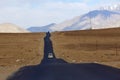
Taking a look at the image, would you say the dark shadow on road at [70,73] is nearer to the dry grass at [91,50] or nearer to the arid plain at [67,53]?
the arid plain at [67,53]

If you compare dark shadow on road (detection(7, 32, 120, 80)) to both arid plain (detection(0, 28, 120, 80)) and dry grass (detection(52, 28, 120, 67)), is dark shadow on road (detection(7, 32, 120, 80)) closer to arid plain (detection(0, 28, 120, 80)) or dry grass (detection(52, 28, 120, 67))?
arid plain (detection(0, 28, 120, 80))

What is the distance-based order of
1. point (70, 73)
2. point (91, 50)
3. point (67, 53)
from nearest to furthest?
point (70, 73) → point (67, 53) → point (91, 50)

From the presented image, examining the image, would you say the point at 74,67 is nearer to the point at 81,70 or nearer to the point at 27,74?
the point at 81,70

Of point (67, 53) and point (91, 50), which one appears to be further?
point (91, 50)

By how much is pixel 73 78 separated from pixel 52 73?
1.42 metres

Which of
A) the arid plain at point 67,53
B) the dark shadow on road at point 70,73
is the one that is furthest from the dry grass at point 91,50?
the dark shadow on road at point 70,73

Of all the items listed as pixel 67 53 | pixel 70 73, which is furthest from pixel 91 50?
pixel 70 73

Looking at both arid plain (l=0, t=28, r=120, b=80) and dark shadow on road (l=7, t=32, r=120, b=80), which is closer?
dark shadow on road (l=7, t=32, r=120, b=80)

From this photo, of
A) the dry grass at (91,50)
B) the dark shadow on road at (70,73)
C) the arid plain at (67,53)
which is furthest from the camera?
the dry grass at (91,50)

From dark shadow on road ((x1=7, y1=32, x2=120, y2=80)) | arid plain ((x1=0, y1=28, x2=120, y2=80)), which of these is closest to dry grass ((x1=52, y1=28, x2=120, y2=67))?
arid plain ((x1=0, y1=28, x2=120, y2=80))

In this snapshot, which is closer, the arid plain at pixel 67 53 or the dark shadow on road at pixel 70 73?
the dark shadow on road at pixel 70 73

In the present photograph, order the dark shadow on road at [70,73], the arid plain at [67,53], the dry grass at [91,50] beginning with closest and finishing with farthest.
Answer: the dark shadow on road at [70,73], the arid plain at [67,53], the dry grass at [91,50]

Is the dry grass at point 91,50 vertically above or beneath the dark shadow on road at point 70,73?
beneath

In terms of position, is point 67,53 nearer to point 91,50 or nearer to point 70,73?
point 91,50
